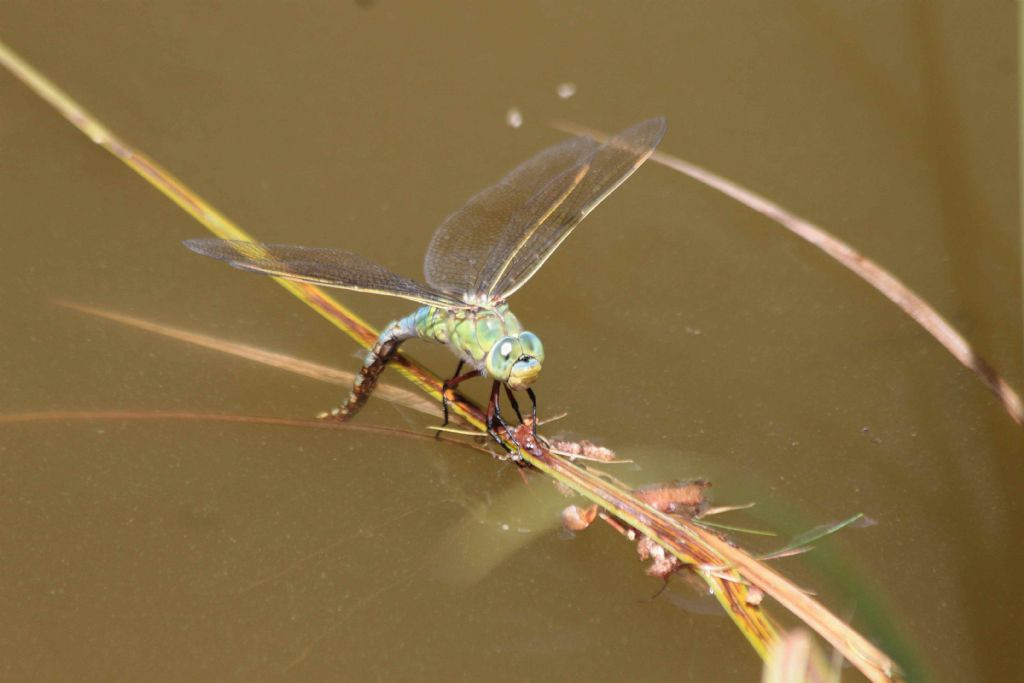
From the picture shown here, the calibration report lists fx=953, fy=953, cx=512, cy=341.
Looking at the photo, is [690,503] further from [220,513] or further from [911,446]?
[220,513]

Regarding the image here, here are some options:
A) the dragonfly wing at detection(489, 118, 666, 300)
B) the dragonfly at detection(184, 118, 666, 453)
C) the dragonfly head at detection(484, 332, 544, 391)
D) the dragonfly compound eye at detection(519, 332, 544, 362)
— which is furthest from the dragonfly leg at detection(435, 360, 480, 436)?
the dragonfly wing at detection(489, 118, 666, 300)

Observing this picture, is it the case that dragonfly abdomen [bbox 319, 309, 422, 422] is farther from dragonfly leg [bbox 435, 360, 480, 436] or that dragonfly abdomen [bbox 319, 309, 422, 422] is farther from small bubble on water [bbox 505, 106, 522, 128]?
small bubble on water [bbox 505, 106, 522, 128]

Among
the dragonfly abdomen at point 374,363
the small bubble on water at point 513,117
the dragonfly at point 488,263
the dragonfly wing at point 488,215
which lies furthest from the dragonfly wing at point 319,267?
the small bubble on water at point 513,117

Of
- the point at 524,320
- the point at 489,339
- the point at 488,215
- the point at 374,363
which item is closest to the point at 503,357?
the point at 489,339

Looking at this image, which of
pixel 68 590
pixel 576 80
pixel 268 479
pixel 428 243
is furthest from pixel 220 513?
pixel 576 80

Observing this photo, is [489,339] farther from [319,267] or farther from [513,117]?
[513,117]

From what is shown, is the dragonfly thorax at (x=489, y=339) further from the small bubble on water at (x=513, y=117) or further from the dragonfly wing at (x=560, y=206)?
the small bubble on water at (x=513, y=117)

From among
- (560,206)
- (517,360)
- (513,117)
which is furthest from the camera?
(513,117)
